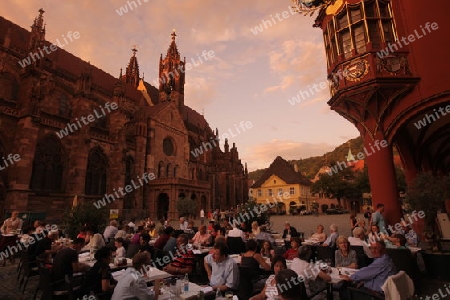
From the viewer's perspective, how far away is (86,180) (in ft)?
78.3

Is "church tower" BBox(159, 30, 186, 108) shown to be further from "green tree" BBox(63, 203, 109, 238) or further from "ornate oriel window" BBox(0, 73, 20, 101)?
"green tree" BBox(63, 203, 109, 238)

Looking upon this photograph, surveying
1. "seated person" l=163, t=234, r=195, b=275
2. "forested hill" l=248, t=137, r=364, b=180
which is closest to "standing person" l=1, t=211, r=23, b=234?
"seated person" l=163, t=234, r=195, b=275

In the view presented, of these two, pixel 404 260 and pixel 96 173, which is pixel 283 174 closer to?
pixel 96 173

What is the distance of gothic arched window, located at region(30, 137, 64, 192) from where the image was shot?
1991 centimetres

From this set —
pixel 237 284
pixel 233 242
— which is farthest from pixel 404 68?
pixel 237 284

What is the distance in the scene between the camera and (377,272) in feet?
13.3

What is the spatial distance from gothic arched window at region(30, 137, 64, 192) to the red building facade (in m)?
21.6

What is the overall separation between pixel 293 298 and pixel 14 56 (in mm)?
29948

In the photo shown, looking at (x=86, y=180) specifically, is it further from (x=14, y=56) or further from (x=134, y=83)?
(x=134, y=83)

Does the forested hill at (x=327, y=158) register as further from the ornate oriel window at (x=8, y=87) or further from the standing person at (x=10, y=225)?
the standing person at (x=10, y=225)

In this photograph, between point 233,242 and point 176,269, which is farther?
point 233,242

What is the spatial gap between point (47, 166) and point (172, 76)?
1146 inches

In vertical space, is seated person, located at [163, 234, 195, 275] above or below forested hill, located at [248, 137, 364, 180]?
below

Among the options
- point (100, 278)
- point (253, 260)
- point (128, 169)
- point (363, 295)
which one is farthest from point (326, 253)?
point (128, 169)
